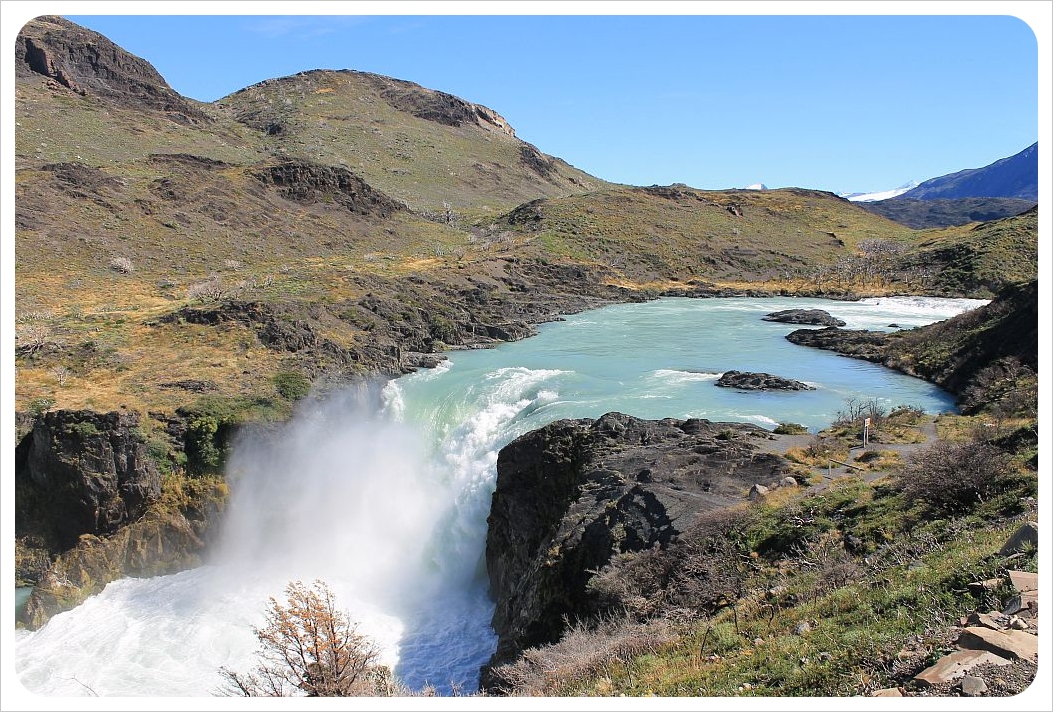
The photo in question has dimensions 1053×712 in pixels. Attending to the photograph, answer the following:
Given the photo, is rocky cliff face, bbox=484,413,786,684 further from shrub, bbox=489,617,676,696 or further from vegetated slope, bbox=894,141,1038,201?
vegetated slope, bbox=894,141,1038,201

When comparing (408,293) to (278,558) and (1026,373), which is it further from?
(1026,373)

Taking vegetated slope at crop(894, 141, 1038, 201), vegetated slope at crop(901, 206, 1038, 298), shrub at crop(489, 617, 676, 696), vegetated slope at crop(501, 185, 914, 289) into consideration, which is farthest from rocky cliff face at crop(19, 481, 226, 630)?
vegetated slope at crop(894, 141, 1038, 201)

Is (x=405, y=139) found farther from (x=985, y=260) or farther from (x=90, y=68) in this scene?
(x=985, y=260)

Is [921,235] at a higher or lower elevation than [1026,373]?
higher

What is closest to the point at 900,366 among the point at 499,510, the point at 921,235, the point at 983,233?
the point at 499,510

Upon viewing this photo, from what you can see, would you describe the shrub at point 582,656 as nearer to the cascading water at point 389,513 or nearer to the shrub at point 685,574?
the shrub at point 685,574

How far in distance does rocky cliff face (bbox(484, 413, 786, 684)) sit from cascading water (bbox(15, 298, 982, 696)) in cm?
149

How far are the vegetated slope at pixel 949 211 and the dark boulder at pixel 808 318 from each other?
100688mm

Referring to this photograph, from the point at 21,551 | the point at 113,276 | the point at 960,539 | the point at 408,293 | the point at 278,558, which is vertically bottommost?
the point at 278,558

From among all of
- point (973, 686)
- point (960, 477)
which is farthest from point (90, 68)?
point (973, 686)

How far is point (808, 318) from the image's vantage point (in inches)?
1666

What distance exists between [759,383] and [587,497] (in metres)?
12.8

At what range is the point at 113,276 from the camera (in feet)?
132

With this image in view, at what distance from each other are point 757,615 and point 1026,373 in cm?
1850
